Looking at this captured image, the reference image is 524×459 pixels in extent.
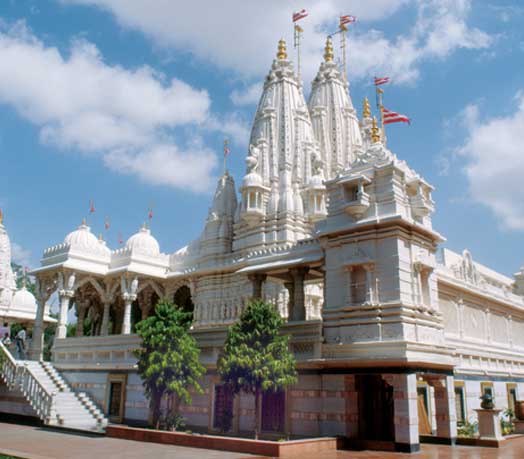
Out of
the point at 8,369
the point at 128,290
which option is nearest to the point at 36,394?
the point at 8,369

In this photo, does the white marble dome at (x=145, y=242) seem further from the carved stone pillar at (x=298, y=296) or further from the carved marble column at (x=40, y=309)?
the carved stone pillar at (x=298, y=296)

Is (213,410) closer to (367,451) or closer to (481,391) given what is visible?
(367,451)

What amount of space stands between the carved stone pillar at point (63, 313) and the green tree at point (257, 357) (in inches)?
641

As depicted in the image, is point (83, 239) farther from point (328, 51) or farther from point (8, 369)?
point (328, 51)

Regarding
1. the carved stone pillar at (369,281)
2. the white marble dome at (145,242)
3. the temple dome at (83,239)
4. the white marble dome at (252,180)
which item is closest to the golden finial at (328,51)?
the white marble dome at (252,180)

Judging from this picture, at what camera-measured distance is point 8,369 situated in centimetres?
2867

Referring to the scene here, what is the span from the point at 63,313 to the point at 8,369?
203 inches

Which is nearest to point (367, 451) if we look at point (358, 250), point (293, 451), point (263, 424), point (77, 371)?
point (293, 451)

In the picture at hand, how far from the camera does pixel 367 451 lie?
17578mm

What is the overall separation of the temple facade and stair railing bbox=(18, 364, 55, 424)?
2489 mm

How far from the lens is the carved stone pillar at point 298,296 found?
22.2 m

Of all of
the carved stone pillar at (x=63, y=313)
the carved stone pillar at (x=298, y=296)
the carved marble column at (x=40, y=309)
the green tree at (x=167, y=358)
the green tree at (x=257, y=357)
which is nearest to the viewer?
the green tree at (x=257, y=357)

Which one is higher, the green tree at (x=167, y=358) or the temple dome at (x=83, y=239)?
the temple dome at (x=83, y=239)

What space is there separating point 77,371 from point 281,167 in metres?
19.2
